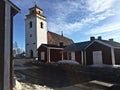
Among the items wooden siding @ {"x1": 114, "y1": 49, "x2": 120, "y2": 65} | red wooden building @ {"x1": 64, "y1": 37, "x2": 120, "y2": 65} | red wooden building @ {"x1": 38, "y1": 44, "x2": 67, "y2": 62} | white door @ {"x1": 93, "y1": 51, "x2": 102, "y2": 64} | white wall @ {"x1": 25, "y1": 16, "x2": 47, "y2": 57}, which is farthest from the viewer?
white wall @ {"x1": 25, "y1": 16, "x2": 47, "y2": 57}

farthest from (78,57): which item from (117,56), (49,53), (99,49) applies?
(49,53)

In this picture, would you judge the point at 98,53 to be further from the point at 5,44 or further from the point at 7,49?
the point at 5,44

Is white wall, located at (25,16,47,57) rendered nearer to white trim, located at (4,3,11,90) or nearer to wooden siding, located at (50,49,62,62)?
wooden siding, located at (50,49,62,62)

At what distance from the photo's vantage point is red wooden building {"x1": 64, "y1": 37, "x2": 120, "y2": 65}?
1798cm

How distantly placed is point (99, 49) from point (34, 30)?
68.7 ft

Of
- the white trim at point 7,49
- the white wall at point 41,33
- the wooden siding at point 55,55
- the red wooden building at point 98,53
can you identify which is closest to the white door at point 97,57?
the red wooden building at point 98,53

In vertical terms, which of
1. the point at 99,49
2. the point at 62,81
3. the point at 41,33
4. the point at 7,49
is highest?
the point at 41,33

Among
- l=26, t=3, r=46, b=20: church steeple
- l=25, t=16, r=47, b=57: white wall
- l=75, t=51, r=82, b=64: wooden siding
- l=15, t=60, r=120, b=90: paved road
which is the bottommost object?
l=15, t=60, r=120, b=90: paved road

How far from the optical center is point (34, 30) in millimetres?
36000

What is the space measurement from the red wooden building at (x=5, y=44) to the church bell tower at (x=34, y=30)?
1119 inches
